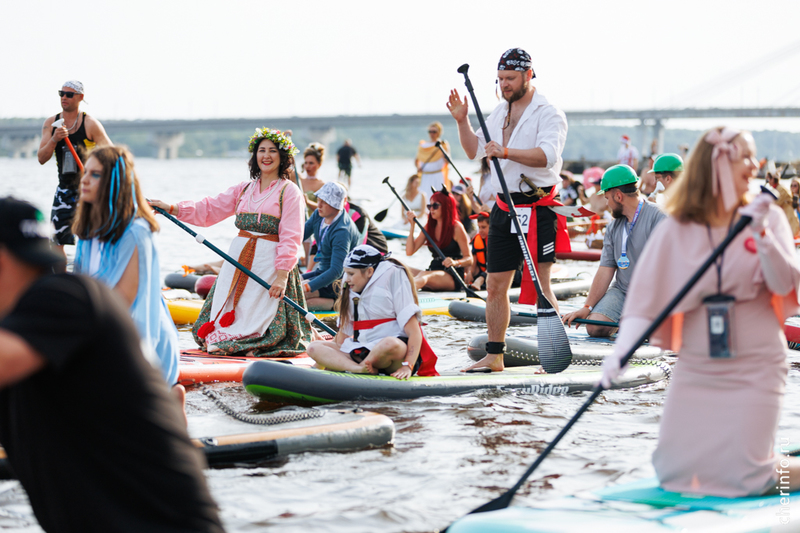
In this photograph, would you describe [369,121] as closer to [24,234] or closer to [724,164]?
[724,164]

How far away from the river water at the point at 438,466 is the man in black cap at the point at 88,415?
163 cm

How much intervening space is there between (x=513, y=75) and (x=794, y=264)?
3.24 m

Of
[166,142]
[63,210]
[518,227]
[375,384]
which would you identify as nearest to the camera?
[375,384]

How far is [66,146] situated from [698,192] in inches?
210

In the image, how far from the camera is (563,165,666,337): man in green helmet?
6.14m

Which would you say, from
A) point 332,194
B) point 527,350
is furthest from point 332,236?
point 527,350

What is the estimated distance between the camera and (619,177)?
6145 mm

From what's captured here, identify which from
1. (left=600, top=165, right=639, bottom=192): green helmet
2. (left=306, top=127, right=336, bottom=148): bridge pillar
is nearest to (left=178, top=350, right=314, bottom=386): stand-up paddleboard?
(left=600, top=165, right=639, bottom=192): green helmet

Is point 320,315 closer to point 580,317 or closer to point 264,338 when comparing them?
point 264,338

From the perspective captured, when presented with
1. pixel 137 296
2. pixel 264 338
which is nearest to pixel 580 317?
pixel 264 338

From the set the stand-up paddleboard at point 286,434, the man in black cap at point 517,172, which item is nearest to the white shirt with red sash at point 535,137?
the man in black cap at point 517,172

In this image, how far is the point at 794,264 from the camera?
258cm

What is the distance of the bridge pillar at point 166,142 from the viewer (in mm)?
77000

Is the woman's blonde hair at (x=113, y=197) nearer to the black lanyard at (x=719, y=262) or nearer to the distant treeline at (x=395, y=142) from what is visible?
the black lanyard at (x=719, y=262)
